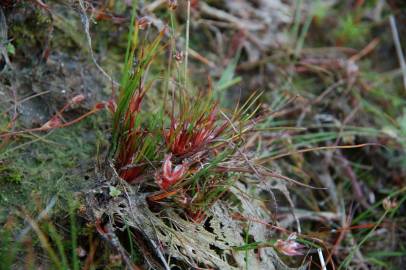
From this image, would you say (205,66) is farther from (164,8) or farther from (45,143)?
(45,143)

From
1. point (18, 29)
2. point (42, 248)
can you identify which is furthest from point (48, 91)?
point (42, 248)

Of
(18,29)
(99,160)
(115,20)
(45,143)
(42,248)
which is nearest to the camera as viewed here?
(42,248)

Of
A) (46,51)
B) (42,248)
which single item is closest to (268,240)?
(42,248)

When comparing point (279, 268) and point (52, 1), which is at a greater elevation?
point (52, 1)

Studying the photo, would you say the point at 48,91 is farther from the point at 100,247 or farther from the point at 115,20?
the point at 100,247

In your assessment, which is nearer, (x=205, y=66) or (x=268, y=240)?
(x=268, y=240)

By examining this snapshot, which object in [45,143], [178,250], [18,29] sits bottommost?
[178,250]

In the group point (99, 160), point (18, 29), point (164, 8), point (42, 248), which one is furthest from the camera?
point (164, 8)

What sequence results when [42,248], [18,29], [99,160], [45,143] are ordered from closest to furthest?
[42,248] → [99,160] → [45,143] → [18,29]

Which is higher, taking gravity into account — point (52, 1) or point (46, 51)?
point (52, 1)
